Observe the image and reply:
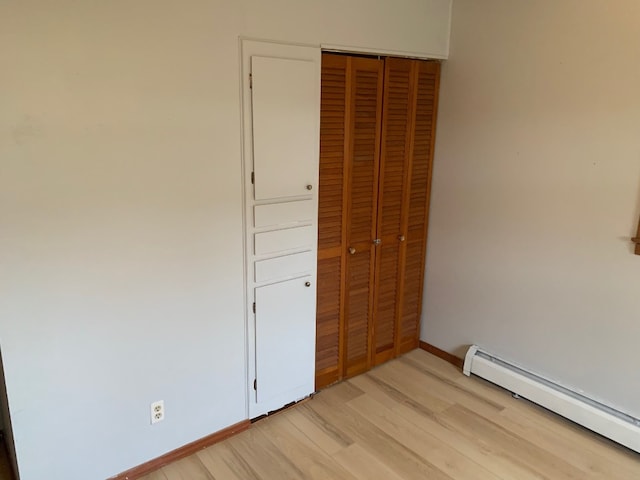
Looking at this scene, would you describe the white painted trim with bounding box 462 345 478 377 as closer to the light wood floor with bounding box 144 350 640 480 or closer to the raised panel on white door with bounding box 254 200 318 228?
the light wood floor with bounding box 144 350 640 480

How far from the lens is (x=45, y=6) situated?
1.59 metres

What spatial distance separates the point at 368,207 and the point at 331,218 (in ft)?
0.94

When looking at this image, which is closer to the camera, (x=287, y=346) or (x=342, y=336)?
(x=287, y=346)

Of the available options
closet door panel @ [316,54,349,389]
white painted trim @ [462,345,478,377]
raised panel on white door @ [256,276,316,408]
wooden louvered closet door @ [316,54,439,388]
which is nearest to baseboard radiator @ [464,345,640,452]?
white painted trim @ [462,345,478,377]

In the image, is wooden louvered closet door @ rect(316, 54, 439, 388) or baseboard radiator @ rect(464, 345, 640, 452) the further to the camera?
wooden louvered closet door @ rect(316, 54, 439, 388)

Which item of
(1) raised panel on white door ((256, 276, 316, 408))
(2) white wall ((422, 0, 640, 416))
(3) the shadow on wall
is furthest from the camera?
(1) raised panel on white door ((256, 276, 316, 408))

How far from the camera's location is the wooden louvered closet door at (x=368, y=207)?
2.53 metres

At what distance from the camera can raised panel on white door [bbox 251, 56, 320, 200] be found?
7.12ft

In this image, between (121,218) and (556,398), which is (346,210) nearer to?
(121,218)

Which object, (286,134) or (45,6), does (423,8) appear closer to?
(286,134)

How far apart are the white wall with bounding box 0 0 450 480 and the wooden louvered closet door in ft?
1.28

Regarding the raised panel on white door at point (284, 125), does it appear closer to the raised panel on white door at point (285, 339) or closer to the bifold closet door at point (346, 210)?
the bifold closet door at point (346, 210)

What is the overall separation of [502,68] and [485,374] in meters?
1.78

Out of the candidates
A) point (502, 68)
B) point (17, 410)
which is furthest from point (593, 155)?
point (17, 410)
